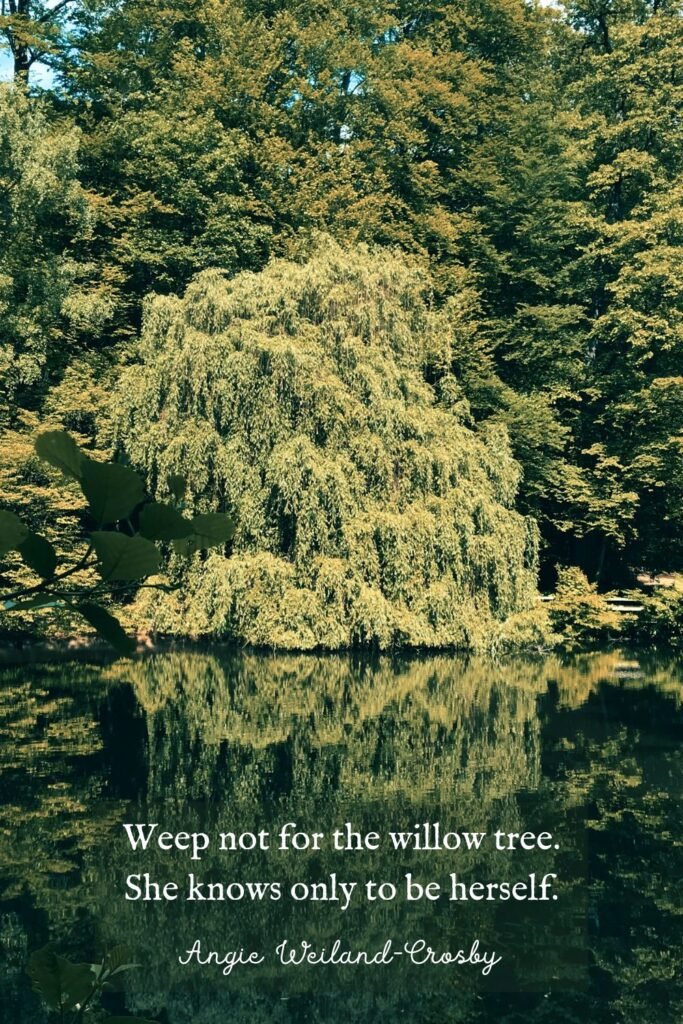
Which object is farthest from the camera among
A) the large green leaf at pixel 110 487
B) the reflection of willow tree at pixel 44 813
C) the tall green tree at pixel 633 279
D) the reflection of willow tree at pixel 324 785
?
the tall green tree at pixel 633 279

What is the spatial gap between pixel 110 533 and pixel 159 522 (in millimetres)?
51

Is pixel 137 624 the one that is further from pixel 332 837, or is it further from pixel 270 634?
pixel 332 837

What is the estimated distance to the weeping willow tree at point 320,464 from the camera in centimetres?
1712

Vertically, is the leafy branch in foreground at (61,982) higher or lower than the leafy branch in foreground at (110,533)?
lower

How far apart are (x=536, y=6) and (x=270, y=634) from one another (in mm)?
17923

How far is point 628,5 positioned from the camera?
81.9 ft

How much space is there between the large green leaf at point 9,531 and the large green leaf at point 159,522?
0.08 metres

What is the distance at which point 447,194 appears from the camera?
83.4 feet

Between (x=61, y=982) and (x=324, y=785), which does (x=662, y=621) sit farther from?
(x=61, y=982)

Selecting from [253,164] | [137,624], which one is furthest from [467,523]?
[253,164]

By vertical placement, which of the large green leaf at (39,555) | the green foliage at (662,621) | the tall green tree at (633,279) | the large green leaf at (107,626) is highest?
the tall green tree at (633,279)

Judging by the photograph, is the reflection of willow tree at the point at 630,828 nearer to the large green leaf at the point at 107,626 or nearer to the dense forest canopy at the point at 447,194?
the large green leaf at the point at 107,626

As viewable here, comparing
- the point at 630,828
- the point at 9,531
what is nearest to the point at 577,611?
the point at 630,828

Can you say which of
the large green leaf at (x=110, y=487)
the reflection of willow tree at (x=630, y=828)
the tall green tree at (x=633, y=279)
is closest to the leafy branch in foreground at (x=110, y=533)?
the large green leaf at (x=110, y=487)
